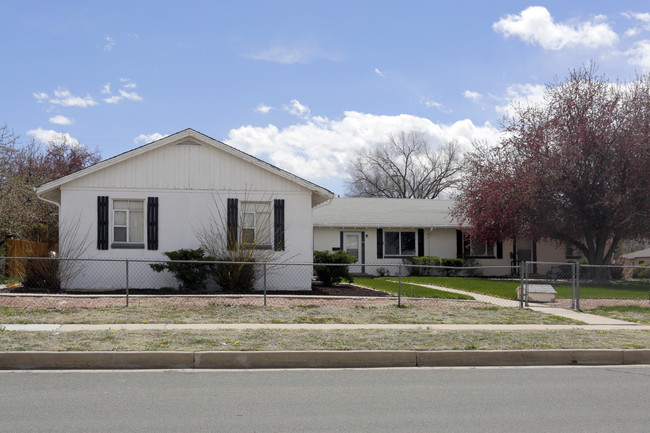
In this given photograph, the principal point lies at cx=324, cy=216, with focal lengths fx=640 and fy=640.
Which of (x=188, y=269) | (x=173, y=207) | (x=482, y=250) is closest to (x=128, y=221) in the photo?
(x=173, y=207)

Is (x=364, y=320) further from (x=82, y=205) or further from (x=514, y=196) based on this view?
(x=514, y=196)

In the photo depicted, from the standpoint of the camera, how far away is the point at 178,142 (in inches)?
751

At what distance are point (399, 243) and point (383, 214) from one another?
2016 mm

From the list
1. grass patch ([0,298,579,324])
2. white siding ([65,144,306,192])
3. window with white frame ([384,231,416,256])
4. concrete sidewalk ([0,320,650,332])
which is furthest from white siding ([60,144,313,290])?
window with white frame ([384,231,416,256])

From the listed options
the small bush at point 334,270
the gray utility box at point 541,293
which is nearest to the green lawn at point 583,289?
the gray utility box at point 541,293

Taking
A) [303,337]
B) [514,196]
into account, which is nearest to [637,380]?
[303,337]

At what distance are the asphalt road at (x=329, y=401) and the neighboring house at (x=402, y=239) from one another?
20.7 meters

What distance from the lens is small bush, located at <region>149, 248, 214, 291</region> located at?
18.0 metres

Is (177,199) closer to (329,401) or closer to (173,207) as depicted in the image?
(173,207)

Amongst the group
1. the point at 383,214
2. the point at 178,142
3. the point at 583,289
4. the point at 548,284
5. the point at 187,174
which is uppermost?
the point at 178,142

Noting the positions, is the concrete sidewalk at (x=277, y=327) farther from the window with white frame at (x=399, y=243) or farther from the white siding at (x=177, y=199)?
the window with white frame at (x=399, y=243)

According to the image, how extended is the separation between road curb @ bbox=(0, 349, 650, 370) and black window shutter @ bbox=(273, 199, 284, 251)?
9923 millimetres

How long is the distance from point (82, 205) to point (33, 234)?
1431cm

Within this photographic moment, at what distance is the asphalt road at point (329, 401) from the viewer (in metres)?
6.15
